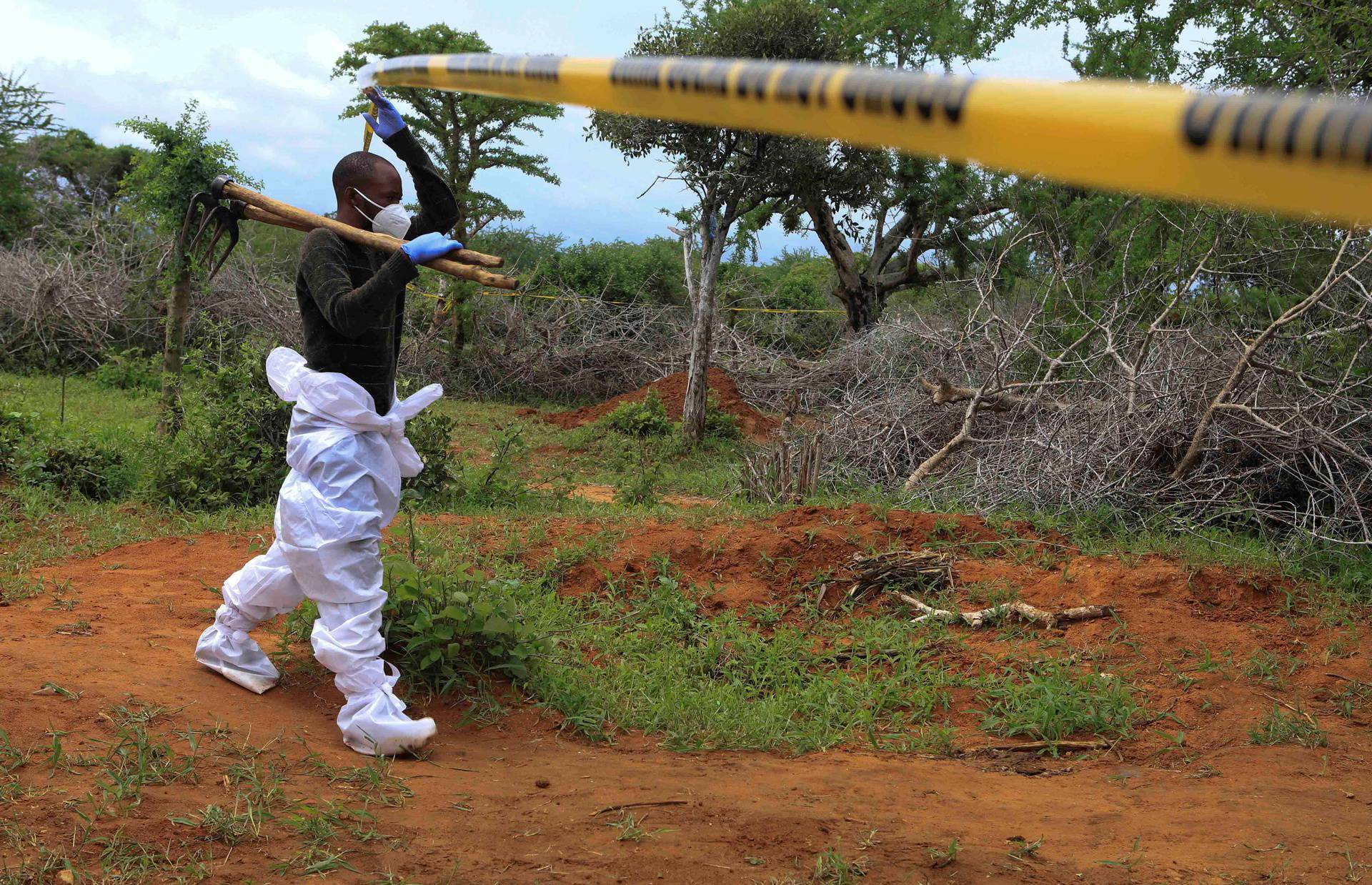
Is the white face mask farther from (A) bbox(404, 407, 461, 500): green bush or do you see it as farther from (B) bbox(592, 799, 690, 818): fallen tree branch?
(A) bbox(404, 407, 461, 500): green bush

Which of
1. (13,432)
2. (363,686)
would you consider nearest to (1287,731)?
(363,686)

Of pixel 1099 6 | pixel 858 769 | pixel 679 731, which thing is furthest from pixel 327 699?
pixel 1099 6

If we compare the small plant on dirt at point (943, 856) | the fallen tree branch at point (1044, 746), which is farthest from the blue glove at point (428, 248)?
the fallen tree branch at point (1044, 746)

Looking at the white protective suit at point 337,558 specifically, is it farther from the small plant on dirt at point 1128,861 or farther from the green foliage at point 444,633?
the small plant on dirt at point 1128,861

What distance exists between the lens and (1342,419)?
6.63m

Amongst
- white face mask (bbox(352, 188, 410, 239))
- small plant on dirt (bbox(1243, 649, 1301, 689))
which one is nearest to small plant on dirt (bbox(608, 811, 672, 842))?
white face mask (bbox(352, 188, 410, 239))

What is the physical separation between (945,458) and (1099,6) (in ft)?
33.4

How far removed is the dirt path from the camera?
8.62ft

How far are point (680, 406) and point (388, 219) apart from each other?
31.9ft

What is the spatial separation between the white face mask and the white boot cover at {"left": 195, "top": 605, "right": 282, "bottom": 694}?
1.40 meters

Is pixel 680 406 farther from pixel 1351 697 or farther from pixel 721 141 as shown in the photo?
pixel 1351 697

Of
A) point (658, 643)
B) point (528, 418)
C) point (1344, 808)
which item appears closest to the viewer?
point (1344, 808)

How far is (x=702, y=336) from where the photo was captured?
1173 centimetres

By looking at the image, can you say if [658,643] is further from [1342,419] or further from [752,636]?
[1342,419]
